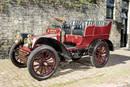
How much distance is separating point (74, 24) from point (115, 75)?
7.84 ft

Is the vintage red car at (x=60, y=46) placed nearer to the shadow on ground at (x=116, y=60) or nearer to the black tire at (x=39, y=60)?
the black tire at (x=39, y=60)

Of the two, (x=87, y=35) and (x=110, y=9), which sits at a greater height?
(x=110, y=9)

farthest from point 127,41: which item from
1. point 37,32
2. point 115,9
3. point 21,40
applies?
point 21,40

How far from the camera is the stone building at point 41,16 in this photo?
6.29 metres

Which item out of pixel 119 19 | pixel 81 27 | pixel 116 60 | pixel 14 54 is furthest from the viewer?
pixel 119 19

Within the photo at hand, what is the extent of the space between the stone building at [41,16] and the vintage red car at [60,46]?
1.72m

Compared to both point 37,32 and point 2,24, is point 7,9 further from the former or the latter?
point 37,32

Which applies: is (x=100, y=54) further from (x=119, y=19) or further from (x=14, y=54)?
(x=119, y=19)

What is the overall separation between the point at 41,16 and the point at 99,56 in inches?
136

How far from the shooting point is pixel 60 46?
4359mm

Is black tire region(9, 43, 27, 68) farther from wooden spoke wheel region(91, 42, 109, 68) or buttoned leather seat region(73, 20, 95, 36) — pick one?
wooden spoke wheel region(91, 42, 109, 68)

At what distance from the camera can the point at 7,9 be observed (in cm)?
627

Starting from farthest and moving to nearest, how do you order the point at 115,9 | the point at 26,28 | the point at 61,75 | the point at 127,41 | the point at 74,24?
the point at 127,41 < the point at 115,9 < the point at 26,28 < the point at 74,24 < the point at 61,75

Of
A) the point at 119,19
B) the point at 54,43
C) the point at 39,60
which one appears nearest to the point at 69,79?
the point at 39,60
